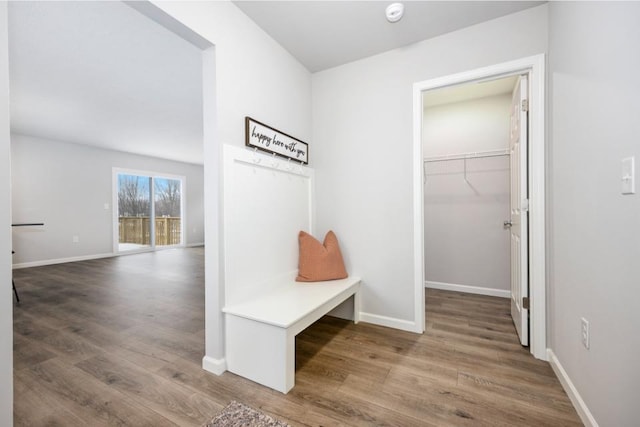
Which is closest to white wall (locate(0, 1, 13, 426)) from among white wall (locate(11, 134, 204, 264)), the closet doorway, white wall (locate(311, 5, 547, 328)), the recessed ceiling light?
the recessed ceiling light

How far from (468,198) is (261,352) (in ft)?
9.62

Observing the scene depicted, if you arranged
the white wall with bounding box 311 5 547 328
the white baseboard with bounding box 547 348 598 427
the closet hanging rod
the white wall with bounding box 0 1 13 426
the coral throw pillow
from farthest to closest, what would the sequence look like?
the closet hanging rod, the coral throw pillow, the white wall with bounding box 311 5 547 328, the white baseboard with bounding box 547 348 598 427, the white wall with bounding box 0 1 13 426

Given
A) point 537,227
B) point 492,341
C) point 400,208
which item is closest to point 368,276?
point 400,208

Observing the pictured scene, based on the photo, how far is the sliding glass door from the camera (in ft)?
20.5

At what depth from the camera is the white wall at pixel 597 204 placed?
36.8 inches

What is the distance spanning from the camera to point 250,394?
1.44 m

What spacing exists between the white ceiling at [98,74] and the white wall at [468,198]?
9.78ft

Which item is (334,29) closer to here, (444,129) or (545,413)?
(444,129)

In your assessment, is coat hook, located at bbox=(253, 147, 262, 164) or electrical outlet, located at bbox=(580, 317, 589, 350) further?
coat hook, located at bbox=(253, 147, 262, 164)

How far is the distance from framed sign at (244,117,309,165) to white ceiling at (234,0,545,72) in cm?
75

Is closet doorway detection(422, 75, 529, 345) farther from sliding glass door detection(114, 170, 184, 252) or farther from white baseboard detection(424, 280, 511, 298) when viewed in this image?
sliding glass door detection(114, 170, 184, 252)

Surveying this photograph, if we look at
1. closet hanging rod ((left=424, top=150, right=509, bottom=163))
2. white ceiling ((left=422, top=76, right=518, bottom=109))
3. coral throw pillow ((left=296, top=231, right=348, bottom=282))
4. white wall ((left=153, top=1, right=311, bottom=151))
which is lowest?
coral throw pillow ((left=296, top=231, right=348, bottom=282))

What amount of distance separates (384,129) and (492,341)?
188 cm

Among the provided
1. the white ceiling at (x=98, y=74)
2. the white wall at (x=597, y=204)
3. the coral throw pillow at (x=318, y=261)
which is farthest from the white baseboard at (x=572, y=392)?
the white ceiling at (x=98, y=74)
